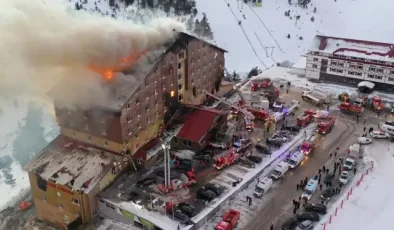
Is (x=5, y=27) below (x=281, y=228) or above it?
above

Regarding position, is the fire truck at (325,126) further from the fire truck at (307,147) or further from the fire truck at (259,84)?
the fire truck at (259,84)

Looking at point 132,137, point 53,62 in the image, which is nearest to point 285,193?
point 132,137

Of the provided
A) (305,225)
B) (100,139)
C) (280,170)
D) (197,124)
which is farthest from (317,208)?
(100,139)

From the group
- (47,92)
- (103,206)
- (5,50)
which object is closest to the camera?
(5,50)

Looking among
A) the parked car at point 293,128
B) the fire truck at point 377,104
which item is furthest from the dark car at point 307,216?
the fire truck at point 377,104

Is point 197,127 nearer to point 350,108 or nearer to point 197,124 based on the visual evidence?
point 197,124

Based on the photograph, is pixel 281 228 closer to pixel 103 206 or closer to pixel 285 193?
pixel 285 193
